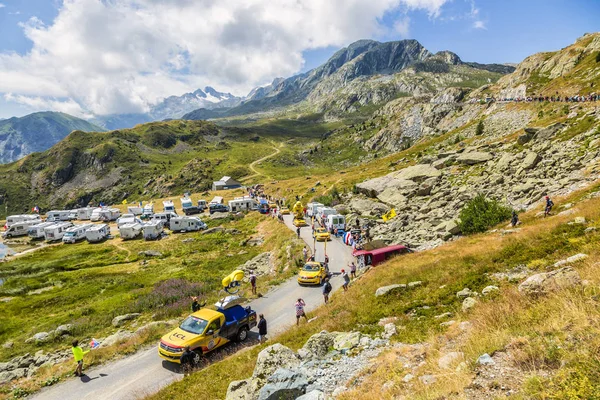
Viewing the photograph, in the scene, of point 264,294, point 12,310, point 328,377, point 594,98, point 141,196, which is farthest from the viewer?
point 141,196

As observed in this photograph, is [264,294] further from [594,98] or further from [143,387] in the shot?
[594,98]

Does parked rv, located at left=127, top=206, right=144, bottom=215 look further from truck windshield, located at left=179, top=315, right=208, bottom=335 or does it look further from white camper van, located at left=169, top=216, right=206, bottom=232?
truck windshield, located at left=179, top=315, right=208, bottom=335

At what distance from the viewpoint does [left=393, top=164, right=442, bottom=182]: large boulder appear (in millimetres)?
50438

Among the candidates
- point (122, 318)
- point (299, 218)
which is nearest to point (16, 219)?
point (299, 218)

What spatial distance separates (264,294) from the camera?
27.1 m

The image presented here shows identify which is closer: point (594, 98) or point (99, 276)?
point (99, 276)

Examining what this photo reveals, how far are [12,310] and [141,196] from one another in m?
156

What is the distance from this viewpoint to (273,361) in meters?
11.0

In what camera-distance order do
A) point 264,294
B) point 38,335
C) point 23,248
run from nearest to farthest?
point 38,335
point 264,294
point 23,248

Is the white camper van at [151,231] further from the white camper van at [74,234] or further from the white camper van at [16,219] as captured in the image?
the white camper van at [16,219]

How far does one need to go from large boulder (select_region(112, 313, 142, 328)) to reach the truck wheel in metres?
12.0

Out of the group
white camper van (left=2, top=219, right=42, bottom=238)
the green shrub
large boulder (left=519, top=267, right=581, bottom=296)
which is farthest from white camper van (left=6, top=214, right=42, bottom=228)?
large boulder (left=519, top=267, right=581, bottom=296)

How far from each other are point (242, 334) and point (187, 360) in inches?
168

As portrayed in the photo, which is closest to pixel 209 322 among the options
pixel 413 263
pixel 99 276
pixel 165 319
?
pixel 165 319
